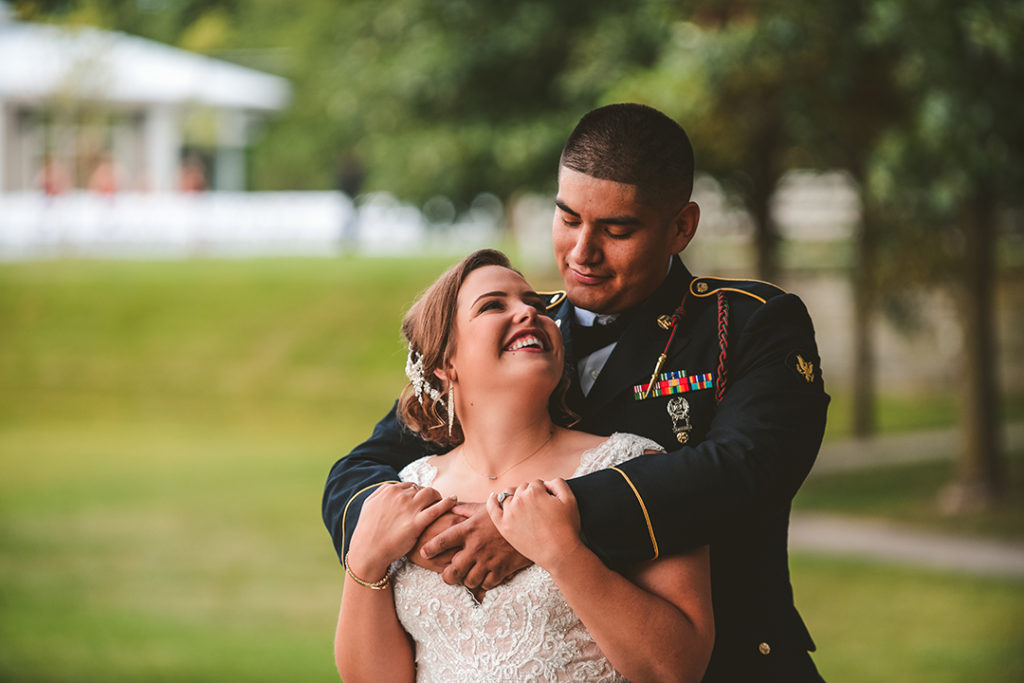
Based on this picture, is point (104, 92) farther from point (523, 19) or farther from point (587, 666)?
point (587, 666)

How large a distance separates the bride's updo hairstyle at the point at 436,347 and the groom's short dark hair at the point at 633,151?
26 centimetres

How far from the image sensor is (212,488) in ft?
39.0

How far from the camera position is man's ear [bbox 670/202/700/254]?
7.70ft

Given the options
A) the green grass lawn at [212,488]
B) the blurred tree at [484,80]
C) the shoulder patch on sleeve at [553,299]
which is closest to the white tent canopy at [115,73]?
the blurred tree at [484,80]

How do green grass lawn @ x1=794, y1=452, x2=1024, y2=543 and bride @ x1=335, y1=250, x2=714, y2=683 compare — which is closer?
bride @ x1=335, y1=250, x2=714, y2=683

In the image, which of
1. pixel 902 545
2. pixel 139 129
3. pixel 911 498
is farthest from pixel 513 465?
pixel 139 129

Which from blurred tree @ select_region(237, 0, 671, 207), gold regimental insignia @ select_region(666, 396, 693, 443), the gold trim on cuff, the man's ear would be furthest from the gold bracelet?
blurred tree @ select_region(237, 0, 671, 207)

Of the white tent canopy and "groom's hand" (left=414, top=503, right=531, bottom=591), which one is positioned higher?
the white tent canopy

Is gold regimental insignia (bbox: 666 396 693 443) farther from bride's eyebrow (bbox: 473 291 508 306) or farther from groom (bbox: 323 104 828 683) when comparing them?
bride's eyebrow (bbox: 473 291 508 306)

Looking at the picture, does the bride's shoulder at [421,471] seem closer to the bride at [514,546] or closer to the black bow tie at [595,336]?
the bride at [514,546]

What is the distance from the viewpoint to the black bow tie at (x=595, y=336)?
8.09ft

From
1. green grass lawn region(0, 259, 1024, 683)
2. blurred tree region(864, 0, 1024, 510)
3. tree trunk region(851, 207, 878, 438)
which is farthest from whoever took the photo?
tree trunk region(851, 207, 878, 438)

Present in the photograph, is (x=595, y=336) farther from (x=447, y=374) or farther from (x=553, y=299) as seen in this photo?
(x=447, y=374)

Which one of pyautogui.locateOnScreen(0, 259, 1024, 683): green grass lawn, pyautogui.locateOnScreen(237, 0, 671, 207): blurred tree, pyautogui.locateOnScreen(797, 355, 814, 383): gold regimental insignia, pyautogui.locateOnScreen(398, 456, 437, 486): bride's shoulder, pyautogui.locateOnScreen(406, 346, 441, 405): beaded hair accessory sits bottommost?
pyautogui.locateOnScreen(0, 259, 1024, 683): green grass lawn
